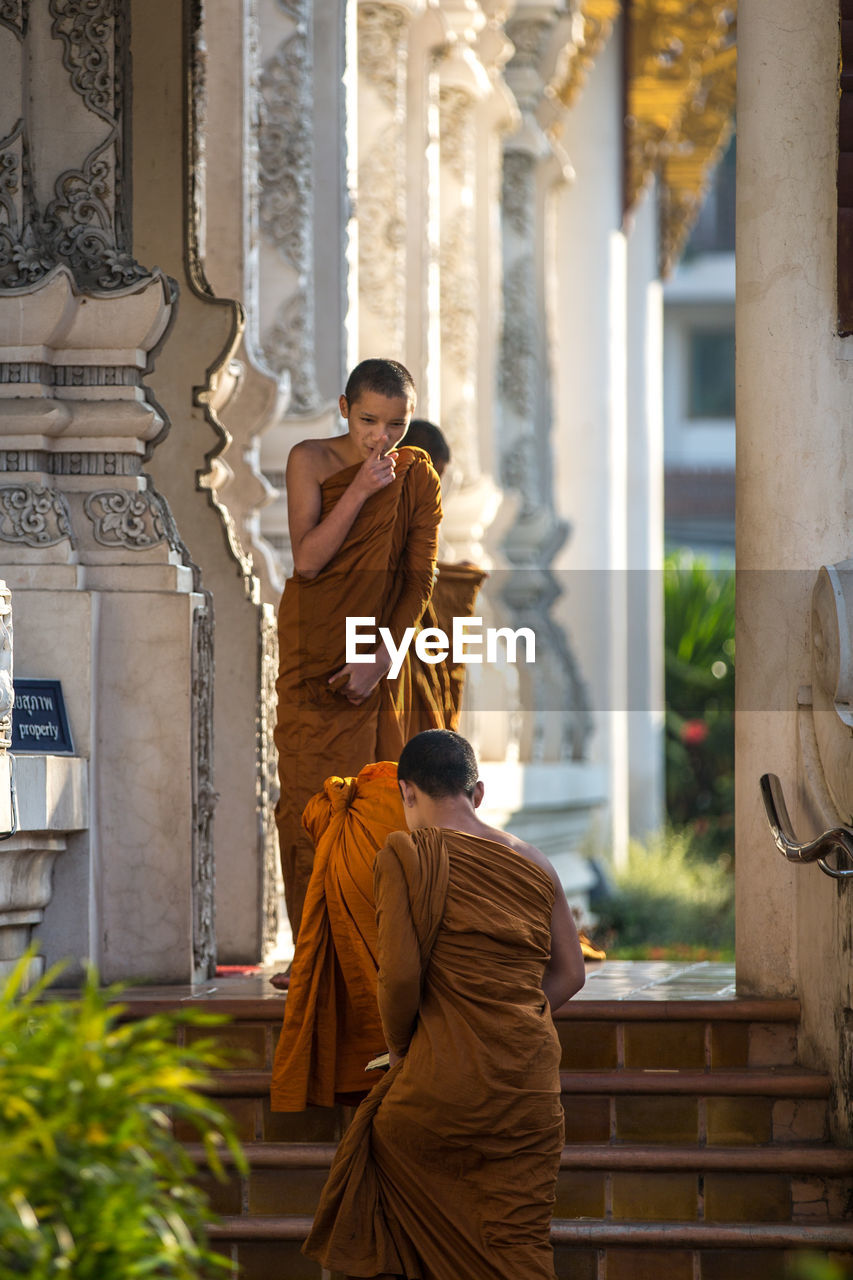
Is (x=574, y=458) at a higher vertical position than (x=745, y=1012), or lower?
higher

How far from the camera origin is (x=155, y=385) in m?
7.53

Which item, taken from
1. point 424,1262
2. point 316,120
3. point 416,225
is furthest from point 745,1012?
point 416,225

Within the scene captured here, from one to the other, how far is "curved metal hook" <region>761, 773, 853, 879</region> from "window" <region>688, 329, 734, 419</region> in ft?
121

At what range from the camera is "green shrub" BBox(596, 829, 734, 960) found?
14461mm

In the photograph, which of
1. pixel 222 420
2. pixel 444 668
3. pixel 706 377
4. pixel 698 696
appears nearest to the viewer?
pixel 444 668

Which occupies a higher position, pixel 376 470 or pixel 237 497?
pixel 237 497

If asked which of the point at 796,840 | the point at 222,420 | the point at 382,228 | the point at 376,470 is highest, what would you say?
the point at 382,228

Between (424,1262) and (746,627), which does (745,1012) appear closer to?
(746,627)

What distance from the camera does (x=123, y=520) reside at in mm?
6488

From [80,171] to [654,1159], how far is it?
3.59m

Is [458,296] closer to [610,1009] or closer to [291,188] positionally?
[291,188]

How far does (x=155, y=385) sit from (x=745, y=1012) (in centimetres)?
321

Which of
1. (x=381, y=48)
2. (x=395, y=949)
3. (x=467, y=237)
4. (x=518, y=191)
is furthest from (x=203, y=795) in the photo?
(x=518, y=191)

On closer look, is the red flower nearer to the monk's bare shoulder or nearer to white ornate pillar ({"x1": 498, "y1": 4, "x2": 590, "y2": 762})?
white ornate pillar ({"x1": 498, "y1": 4, "x2": 590, "y2": 762})
